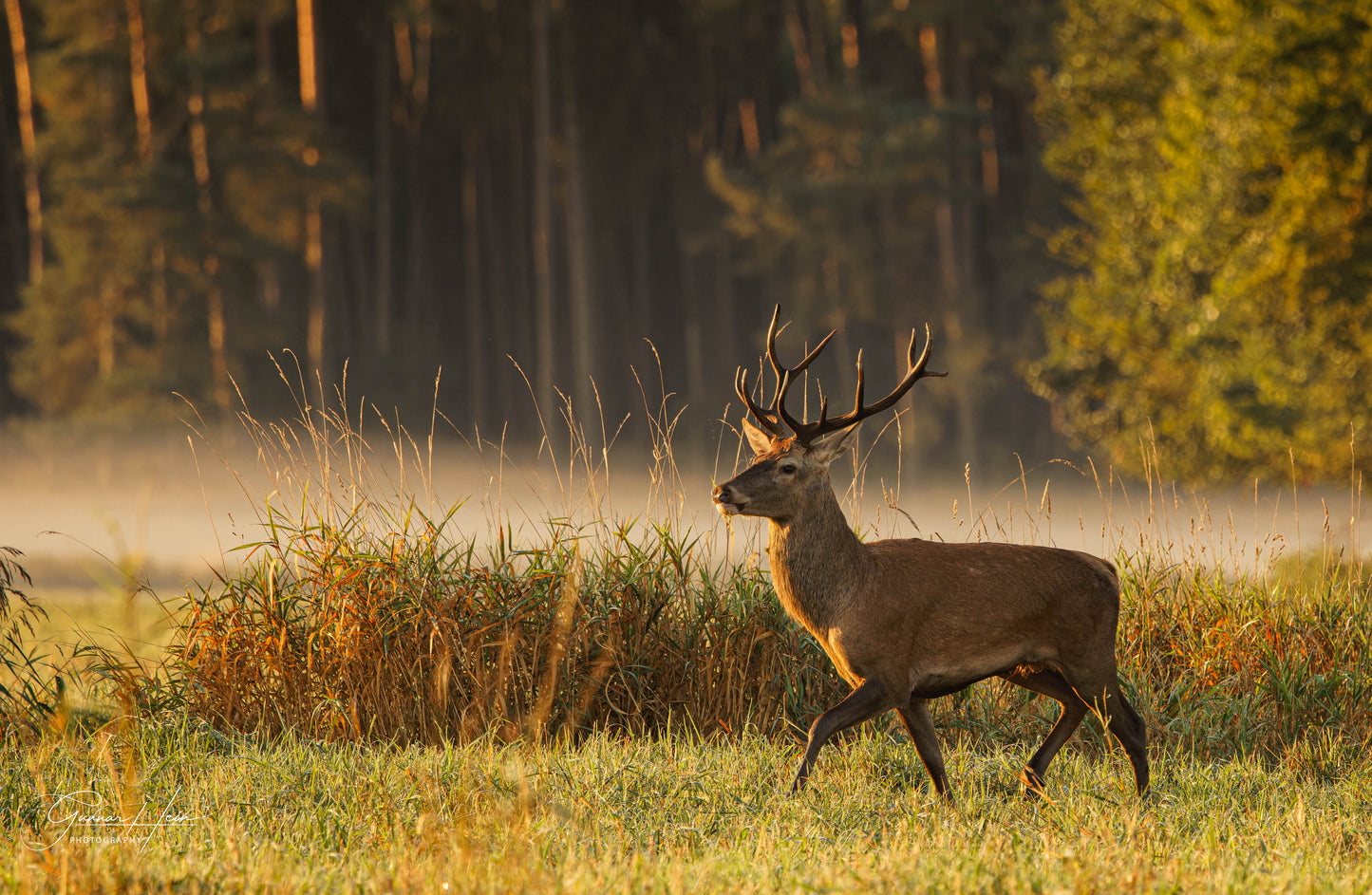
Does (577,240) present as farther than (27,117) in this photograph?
Yes

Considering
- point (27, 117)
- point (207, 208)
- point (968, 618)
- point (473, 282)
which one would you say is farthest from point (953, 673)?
point (473, 282)

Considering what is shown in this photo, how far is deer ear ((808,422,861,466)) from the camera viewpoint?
493 centimetres

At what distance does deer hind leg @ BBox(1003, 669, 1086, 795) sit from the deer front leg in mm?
676

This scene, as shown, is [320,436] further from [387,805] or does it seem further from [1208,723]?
[1208,723]

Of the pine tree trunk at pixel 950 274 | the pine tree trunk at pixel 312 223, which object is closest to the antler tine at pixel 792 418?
the pine tree trunk at pixel 312 223

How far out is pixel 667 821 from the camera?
14.7ft

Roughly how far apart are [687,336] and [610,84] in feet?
29.2

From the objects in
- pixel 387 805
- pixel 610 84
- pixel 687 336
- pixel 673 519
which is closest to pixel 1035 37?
pixel 610 84

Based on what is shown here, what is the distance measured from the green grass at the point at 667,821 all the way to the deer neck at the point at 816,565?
2.28 ft

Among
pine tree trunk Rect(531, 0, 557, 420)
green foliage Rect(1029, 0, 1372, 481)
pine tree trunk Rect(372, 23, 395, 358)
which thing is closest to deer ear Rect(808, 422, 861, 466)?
green foliage Rect(1029, 0, 1372, 481)

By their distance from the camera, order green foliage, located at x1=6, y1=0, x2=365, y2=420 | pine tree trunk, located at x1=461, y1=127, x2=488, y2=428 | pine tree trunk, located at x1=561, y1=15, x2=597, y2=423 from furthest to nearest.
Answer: pine tree trunk, located at x1=461, y1=127, x2=488, y2=428, pine tree trunk, located at x1=561, y1=15, x2=597, y2=423, green foliage, located at x1=6, y1=0, x2=365, y2=420

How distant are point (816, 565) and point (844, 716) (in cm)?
60

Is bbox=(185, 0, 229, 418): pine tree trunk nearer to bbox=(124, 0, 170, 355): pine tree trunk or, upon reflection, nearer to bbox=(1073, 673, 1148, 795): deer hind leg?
bbox=(124, 0, 170, 355): pine tree trunk

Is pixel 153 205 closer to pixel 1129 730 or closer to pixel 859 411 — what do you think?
pixel 859 411
